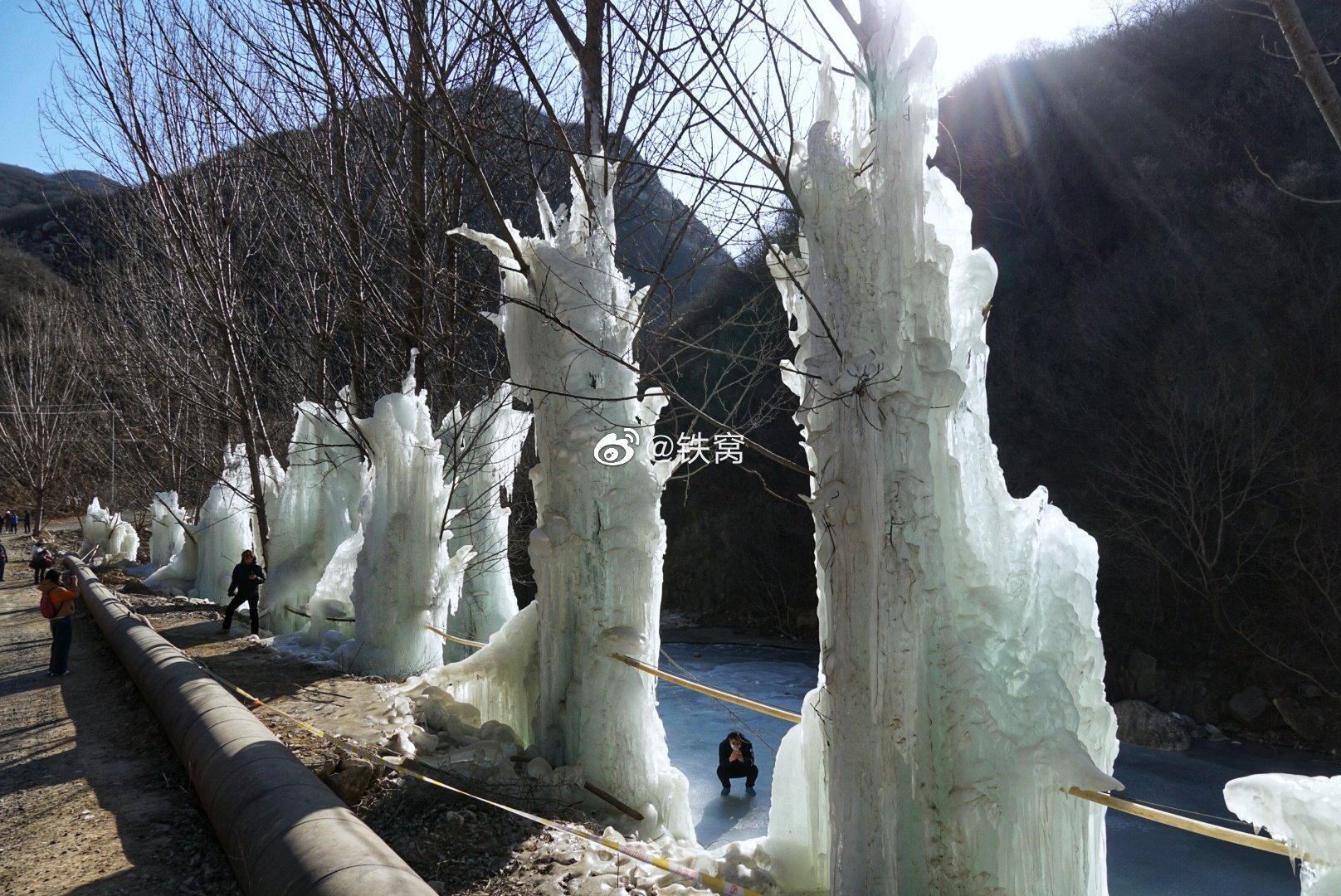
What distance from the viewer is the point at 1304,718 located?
1429cm

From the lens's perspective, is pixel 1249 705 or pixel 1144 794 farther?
→ pixel 1249 705

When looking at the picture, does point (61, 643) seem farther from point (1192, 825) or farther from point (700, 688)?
point (1192, 825)

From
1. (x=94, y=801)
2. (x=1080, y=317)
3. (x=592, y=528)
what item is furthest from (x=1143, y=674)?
(x=94, y=801)

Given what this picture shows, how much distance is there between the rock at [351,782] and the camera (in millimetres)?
5324

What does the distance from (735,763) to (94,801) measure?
8215 mm

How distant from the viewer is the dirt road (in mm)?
4266

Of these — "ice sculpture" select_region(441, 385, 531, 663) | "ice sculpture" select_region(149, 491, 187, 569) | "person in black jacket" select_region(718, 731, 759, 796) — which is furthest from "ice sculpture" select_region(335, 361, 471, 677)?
"ice sculpture" select_region(149, 491, 187, 569)

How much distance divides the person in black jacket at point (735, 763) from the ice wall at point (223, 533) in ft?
35.1

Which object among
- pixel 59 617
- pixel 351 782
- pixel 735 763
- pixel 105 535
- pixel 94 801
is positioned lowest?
pixel 735 763

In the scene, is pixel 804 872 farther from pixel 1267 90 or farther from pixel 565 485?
pixel 1267 90

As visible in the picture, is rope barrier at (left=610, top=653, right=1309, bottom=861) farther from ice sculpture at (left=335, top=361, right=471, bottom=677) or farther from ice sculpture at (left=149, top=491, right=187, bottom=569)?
ice sculpture at (left=149, top=491, right=187, bottom=569)

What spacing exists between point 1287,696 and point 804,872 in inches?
564

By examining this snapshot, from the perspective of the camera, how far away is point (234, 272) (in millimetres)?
13164

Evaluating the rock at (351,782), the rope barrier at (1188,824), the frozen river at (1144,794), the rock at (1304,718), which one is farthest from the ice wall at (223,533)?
the rock at (1304,718)
